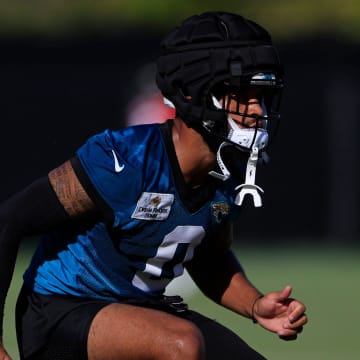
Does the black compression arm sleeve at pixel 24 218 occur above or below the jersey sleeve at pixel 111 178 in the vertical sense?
below

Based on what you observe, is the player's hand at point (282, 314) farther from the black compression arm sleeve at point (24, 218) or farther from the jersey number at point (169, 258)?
the black compression arm sleeve at point (24, 218)

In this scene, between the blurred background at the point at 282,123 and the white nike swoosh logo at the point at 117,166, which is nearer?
the white nike swoosh logo at the point at 117,166

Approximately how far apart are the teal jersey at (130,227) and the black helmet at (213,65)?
6.5 inches

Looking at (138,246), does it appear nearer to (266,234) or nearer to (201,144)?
(201,144)

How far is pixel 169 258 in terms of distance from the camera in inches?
179

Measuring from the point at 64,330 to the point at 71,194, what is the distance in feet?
1.65

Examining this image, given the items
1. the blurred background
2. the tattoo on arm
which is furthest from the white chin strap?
the blurred background

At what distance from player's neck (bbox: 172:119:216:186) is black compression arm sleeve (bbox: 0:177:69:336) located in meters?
0.52

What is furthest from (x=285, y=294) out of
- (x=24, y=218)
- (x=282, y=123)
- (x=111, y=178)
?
(x=282, y=123)

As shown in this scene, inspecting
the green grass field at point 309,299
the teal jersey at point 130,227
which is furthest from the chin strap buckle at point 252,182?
the green grass field at point 309,299

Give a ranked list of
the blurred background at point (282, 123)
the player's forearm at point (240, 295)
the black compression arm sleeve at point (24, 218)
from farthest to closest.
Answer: the blurred background at point (282, 123), the player's forearm at point (240, 295), the black compression arm sleeve at point (24, 218)

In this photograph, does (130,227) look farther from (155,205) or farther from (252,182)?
(252,182)

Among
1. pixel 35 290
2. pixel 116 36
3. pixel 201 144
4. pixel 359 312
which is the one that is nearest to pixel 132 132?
pixel 201 144

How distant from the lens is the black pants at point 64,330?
430 cm
